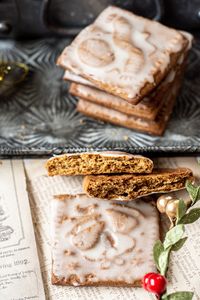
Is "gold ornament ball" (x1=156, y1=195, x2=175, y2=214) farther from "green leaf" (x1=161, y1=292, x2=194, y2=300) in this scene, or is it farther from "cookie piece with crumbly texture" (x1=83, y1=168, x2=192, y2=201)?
"green leaf" (x1=161, y1=292, x2=194, y2=300)

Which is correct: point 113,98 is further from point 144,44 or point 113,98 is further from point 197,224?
point 197,224

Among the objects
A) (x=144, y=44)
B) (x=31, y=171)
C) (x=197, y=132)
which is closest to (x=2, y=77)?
(x=31, y=171)

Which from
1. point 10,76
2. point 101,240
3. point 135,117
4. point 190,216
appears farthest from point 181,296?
point 10,76

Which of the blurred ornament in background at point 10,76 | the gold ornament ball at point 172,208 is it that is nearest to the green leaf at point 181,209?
the gold ornament ball at point 172,208

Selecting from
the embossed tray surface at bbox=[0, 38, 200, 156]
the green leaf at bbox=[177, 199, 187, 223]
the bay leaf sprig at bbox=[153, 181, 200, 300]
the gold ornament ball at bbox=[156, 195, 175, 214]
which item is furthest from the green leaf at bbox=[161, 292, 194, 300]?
the embossed tray surface at bbox=[0, 38, 200, 156]

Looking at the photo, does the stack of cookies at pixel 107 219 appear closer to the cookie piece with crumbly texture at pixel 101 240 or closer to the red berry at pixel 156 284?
the cookie piece with crumbly texture at pixel 101 240

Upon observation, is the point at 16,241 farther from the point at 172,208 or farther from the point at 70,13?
the point at 70,13
